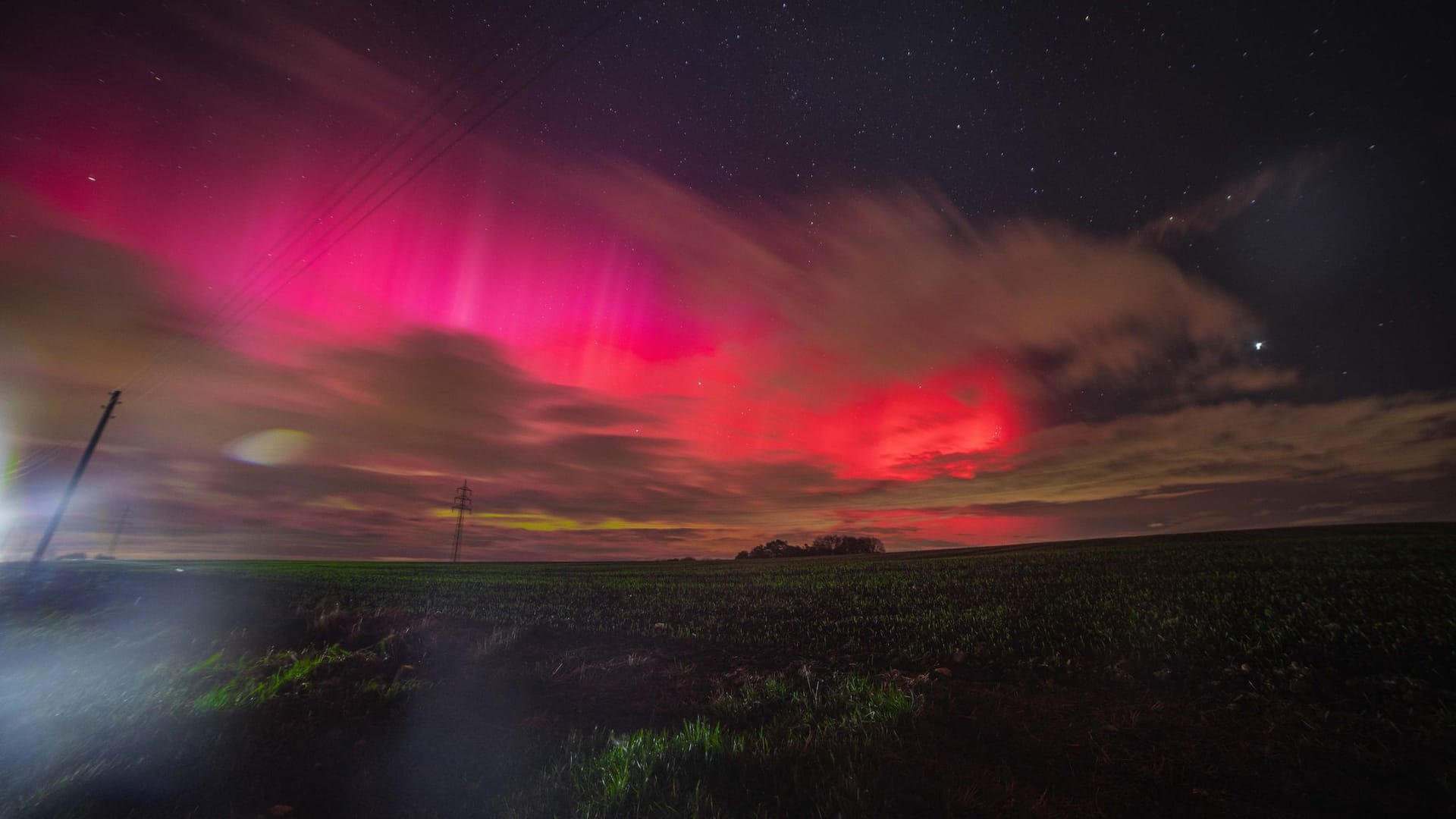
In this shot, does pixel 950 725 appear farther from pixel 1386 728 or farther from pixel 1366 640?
pixel 1366 640

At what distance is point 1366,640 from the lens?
26.8 ft

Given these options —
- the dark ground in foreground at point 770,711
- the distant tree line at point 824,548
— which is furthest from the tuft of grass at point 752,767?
the distant tree line at point 824,548

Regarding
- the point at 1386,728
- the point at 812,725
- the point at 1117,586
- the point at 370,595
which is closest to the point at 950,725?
the point at 812,725

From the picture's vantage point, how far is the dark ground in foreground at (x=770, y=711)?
475cm

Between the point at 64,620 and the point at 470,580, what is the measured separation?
26183 mm

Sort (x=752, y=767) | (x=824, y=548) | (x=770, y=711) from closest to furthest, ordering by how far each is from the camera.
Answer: (x=752, y=767) → (x=770, y=711) → (x=824, y=548)

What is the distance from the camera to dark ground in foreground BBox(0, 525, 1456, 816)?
4750 millimetres

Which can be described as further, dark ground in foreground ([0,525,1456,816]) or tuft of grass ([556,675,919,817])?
dark ground in foreground ([0,525,1456,816])

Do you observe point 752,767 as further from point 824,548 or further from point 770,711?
point 824,548

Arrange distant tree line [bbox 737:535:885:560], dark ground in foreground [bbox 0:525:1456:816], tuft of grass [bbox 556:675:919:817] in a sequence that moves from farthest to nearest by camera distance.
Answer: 1. distant tree line [bbox 737:535:885:560]
2. dark ground in foreground [bbox 0:525:1456:816]
3. tuft of grass [bbox 556:675:919:817]

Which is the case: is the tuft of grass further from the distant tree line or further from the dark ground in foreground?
the distant tree line

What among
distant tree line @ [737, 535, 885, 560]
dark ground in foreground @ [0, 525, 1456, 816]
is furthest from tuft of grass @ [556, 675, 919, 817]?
distant tree line @ [737, 535, 885, 560]

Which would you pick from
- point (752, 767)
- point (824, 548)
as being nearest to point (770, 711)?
point (752, 767)

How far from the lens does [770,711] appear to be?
745 centimetres
